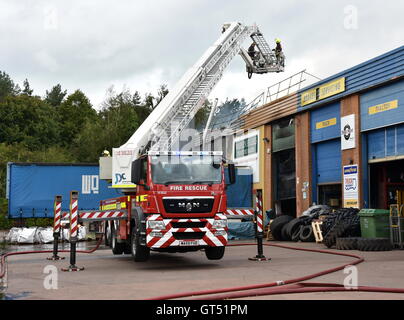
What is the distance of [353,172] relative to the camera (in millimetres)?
20969

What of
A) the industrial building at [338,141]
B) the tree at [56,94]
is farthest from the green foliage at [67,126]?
the industrial building at [338,141]

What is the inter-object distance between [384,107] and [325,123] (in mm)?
3975

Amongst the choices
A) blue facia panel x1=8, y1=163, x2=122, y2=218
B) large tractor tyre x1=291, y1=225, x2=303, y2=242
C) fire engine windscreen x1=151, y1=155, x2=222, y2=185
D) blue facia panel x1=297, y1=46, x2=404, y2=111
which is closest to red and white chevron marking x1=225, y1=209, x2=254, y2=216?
fire engine windscreen x1=151, y1=155, x2=222, y2=185

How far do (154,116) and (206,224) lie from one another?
9.00 m

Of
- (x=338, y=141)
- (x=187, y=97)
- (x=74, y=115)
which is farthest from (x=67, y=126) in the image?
(x=338, y=141)

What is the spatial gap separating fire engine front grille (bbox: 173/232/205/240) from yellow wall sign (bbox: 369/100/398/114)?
10.00 metres

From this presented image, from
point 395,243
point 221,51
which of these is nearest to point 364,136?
point 395,243

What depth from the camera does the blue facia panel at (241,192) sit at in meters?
29.2

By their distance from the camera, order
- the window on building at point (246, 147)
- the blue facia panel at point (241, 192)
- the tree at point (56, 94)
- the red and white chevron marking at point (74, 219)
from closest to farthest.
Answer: the red and white chevron marking at point (74, 219) → the blue facia panel at point (241, 192) → the window on building at point (246, 147) → the tree at point (56, 94)

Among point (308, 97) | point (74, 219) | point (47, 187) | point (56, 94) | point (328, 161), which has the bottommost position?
point (74, 219)

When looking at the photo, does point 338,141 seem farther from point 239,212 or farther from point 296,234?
point 239,212

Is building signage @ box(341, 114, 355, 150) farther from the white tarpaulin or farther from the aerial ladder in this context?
the white tarpaulin

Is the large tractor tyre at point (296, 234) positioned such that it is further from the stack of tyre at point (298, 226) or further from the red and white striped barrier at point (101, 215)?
the red and white striped barrier at point (101, 215)

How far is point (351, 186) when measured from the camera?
2108 cm
